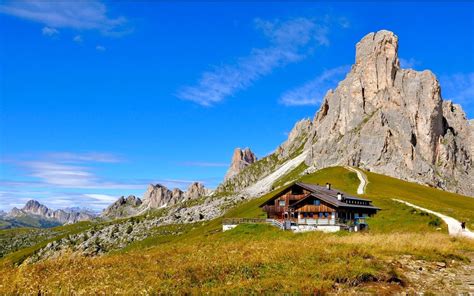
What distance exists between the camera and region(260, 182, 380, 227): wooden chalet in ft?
207

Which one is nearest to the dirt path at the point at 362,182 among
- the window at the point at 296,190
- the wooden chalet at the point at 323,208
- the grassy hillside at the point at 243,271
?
the wooden chalet at the point at 323,208

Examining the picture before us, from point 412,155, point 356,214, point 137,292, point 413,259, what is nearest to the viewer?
point 137,292

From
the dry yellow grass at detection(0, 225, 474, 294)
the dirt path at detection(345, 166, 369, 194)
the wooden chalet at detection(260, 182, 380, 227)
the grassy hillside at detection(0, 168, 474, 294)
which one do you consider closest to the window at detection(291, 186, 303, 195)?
the wooden chalet at detection(260, 182, 380, 227)

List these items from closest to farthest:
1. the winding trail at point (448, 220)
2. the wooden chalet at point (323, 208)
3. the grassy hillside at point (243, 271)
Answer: the grassy hillside at point (243, 271) → the winding trail at point (448, 220) → the wooden chalet at point (323, 208)

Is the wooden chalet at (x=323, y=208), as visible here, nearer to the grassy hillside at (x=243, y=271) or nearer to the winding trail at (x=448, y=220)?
→ the winding trail at (x=448, y=220)

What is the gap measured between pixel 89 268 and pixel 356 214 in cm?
5936

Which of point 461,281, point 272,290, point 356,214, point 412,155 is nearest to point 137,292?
point 272,290

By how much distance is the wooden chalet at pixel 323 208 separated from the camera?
63094 millimetres

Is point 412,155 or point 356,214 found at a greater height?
point 412,155

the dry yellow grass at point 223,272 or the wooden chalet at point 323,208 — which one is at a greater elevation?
the wooden chalet at point 323,208

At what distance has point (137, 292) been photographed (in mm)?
12242

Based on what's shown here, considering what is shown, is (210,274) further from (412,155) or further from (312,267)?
(412,155)

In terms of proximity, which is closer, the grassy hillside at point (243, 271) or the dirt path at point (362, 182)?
the grassy hillside at point (243, 271)

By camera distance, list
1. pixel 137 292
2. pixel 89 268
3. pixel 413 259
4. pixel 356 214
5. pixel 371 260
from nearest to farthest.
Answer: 1. pixel 137 292
2. pixel 89 268
3. pixel 371 260
4. pixel 413 259
5. pixel 356 214
